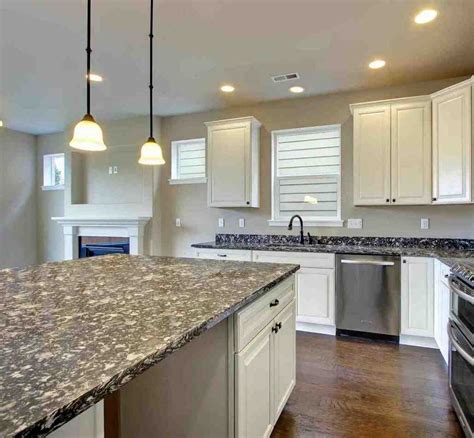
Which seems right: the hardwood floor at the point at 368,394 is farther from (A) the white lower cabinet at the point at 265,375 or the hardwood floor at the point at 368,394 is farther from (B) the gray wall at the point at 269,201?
(B) the gray wall at the point at 269,201

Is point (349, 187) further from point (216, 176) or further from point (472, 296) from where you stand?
point (472, 296)

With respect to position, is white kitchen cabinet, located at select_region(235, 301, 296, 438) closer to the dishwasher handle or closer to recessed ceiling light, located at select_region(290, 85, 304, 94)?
the dishwasher handle

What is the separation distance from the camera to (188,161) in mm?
4961

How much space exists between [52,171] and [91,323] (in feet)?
19.9

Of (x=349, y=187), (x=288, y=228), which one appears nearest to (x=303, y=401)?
(x=288, y=228)

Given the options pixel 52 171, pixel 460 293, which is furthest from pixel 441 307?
pixel 52 171

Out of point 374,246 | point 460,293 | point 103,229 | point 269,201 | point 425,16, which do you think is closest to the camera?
point 460,293

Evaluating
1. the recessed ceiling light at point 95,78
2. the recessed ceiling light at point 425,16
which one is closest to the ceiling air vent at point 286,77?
the recessed ceiling light at point 425,16

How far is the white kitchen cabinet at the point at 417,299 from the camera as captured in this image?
305 centimetres

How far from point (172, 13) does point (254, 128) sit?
6.36 ft

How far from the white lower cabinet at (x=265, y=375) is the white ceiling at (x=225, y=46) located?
82.7 inches

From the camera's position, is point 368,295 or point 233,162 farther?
point 233,162

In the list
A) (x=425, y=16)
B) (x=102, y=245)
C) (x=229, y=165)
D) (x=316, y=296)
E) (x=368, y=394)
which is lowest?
(x=368, y=394)

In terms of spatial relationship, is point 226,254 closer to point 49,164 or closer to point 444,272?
point 444,272
